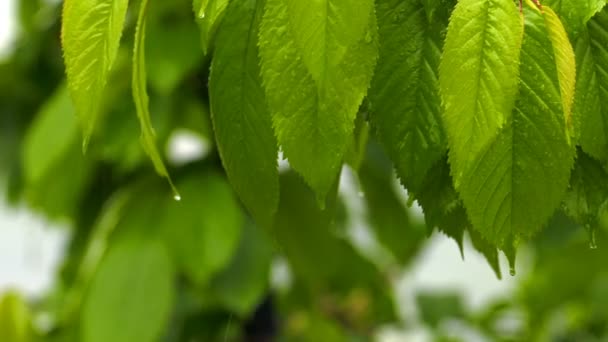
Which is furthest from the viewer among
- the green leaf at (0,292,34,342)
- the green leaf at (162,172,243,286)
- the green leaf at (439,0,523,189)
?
the green leaf at (0,292,34,342)

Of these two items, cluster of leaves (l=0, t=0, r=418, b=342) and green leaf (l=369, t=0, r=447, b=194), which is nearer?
green leaf (l=369, t=0, r=447, b=194)

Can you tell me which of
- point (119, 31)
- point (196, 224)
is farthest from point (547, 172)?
point (196, 224)

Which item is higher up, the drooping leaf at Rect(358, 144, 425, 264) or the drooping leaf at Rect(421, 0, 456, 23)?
the drooping leaf at Rect(421, 0, 456, 23)

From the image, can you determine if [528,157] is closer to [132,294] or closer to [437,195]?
[437,195]

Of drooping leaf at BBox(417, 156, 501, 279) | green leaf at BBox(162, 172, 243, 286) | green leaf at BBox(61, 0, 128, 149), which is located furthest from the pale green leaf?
green leaf at BBox(162, 172, 243, 286)

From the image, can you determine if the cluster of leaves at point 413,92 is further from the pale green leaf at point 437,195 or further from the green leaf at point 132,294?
the green leaf at point 132,294

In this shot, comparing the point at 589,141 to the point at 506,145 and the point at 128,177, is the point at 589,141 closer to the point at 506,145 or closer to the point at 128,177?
the point at 506,145

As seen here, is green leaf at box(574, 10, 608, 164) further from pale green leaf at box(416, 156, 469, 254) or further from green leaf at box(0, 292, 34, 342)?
green leaf at box(0, 292, 34, 342)

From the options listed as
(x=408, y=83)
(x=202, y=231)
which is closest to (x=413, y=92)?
(x=408, y=83)
